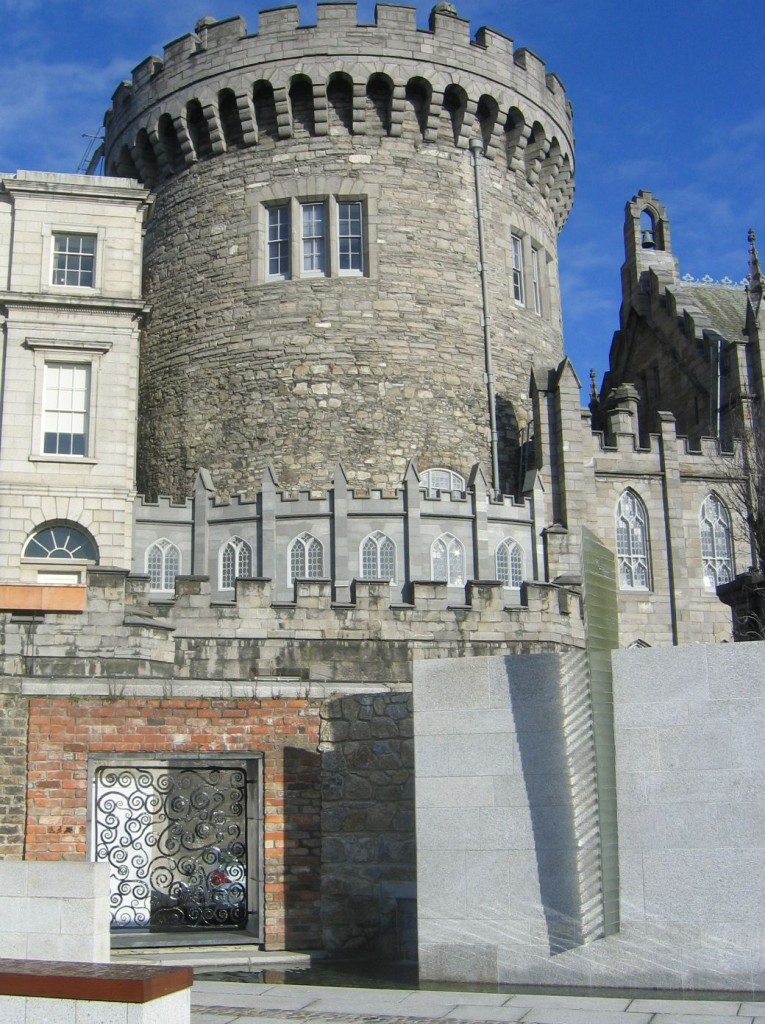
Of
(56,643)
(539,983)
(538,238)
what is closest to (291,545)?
(56,643)

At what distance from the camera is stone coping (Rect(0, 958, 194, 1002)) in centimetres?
824

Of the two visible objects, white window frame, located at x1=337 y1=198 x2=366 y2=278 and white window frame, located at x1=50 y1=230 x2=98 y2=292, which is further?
white window frame, located at x1=337 y1=198 x2=366 y2=278

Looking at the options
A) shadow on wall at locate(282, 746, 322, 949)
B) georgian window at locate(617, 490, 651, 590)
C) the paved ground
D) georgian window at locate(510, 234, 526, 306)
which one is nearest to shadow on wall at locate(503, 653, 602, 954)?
the paved ground

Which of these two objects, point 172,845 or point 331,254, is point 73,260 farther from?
point 172,845

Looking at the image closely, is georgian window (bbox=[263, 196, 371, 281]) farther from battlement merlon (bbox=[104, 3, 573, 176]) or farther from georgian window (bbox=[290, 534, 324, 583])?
georgian window (bbox=[290, 534, 324, 583])

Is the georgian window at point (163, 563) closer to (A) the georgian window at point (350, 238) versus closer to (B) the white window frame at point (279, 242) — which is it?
(B) the white window frame at point (279, 242)

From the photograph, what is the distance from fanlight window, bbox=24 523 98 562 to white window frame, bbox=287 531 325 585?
167 inches

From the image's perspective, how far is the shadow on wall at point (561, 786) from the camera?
40.3 feet

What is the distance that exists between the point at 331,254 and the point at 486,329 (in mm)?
4320

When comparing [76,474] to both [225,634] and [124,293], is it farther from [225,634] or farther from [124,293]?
[225,634]

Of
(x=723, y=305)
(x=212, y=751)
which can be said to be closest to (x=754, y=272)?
(x=723, y=305)

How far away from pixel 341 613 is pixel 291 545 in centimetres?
713

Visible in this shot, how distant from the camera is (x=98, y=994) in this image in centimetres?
831

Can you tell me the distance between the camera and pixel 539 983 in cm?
1238
